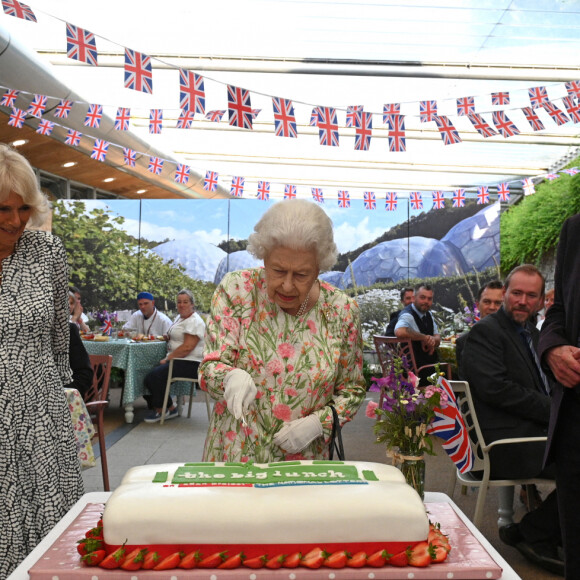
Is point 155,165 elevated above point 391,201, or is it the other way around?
point 155,165

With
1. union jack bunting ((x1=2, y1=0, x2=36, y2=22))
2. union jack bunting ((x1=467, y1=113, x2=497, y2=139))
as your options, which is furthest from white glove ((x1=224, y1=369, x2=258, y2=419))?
union jack bunting ((x1=467, y1=113, x2=497, y2=139))

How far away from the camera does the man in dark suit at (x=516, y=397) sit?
3230 mm

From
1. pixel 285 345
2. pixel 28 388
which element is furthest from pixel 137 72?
pixel 285 345

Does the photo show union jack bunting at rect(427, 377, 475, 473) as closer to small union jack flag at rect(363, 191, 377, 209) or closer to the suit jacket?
the suit jacket

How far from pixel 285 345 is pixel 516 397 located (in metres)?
1.93

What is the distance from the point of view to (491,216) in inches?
432

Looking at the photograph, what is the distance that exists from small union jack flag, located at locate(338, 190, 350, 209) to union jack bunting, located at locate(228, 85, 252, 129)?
544cm

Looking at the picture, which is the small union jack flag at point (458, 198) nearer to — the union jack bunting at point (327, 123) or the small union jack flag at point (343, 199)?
the small union jack flag at point (343, 199)

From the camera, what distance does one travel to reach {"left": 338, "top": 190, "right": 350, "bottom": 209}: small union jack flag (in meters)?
11.4

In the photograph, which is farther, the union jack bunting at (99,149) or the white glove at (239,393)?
the union jack bunting at (99,149)

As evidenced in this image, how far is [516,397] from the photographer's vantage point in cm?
334

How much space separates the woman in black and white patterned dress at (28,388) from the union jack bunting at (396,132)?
201 inches

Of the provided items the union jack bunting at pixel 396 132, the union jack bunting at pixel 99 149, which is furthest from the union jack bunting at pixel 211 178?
the union jack bunting at pixel 396 132

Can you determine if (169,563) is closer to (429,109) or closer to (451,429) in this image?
(451,429)
